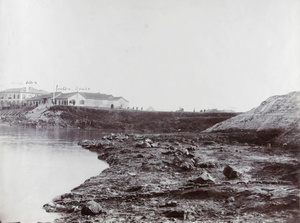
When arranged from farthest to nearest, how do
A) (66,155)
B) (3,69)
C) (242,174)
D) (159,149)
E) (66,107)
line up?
(66,107) → (66,155) → (159,149) → (3,69) → (242,174)

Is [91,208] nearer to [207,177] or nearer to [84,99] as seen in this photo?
[207,177]

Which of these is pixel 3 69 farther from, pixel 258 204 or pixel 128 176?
pixel 258 204

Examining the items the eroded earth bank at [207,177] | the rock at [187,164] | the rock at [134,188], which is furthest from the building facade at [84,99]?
the rock at [134,188]

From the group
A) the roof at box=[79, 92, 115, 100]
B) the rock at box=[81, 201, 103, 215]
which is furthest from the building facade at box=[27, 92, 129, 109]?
the rock at box=[81, 201, 103, 215]

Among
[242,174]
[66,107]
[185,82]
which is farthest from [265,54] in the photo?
[66,107]

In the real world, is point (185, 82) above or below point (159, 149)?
above

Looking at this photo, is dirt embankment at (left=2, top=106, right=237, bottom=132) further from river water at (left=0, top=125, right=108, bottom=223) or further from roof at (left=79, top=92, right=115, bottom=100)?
river water at (left=0, top=125, right=108, bottom=223)

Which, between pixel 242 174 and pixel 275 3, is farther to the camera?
pixel 275 3

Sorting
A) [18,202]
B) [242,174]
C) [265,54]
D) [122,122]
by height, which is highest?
[265,54]
